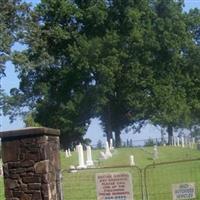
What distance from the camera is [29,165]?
1092 centimetres

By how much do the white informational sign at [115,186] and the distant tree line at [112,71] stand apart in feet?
158

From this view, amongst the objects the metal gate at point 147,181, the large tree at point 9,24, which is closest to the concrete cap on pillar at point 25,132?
the metal gate at point 147,181

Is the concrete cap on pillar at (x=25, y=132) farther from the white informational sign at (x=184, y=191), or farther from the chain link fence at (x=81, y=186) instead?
the white informational sign at (x=184, y=191)

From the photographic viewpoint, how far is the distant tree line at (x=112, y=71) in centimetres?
6209

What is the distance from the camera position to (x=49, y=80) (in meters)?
64.7

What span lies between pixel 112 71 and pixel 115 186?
165ft

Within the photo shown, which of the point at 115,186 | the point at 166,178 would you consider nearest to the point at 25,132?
the point at 115,186

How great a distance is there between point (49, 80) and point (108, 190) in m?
54.0

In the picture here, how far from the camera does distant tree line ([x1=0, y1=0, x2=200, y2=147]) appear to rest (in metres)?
62.1

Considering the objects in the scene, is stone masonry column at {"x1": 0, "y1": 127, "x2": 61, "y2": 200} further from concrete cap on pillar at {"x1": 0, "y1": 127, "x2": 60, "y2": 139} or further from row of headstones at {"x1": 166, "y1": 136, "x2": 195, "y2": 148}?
row of headstones at {"x1": 166, "y1": 136, "x2": 195, "y2": 148}

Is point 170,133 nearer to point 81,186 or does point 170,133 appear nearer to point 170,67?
point 170,67

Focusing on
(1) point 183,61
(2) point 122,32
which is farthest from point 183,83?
(2) point 122,32

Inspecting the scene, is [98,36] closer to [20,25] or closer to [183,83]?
[183,83]

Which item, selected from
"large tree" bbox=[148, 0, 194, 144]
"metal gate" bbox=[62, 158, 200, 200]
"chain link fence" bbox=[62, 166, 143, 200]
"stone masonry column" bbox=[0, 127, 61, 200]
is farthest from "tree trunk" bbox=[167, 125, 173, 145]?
"stone masonry column" bbox=[0, 127, 61, 200]
